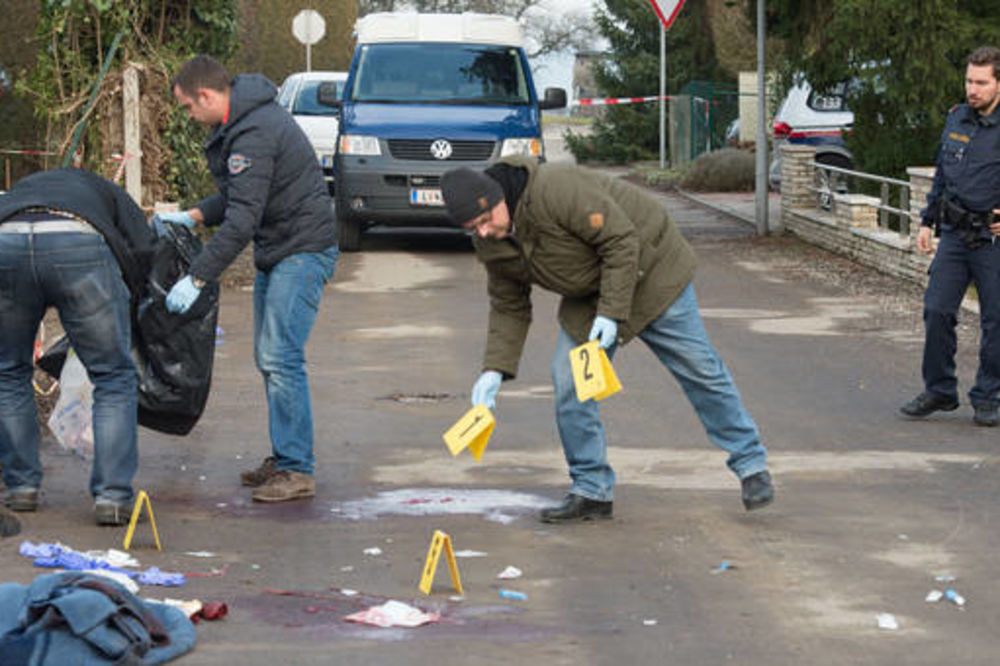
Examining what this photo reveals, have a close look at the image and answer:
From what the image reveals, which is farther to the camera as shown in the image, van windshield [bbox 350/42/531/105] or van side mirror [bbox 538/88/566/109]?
van side mirror [bbox 538/88/566/109]

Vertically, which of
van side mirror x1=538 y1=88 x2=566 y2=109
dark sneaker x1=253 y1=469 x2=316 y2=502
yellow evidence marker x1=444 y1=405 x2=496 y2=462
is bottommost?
dark sneaker x1=253 y1=469 x2=316 y2=502

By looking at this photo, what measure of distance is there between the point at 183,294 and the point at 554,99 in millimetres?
12843

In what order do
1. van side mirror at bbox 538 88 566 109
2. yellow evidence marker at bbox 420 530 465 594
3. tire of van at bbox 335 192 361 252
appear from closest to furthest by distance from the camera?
1. yellow evidence marker at bbox 420 530 465 594
2. tire of van at bbox 335 192 361 252
3. van side mirror at bbox 538 88 566 109

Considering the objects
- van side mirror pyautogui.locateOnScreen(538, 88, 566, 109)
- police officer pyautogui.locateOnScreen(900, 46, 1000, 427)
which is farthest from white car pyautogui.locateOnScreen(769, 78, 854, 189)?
police officer pyautogui.locateOnScreen(900, 46, 1000, 427)

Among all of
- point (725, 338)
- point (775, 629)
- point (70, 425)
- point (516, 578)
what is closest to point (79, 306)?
point (70, 425)

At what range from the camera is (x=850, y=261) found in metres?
17.4

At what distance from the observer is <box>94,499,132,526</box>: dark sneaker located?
7039 mm

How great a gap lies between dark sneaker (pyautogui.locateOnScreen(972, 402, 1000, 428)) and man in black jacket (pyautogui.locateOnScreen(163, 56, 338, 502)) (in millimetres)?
3718

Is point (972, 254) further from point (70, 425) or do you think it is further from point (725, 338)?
point (70, 425)

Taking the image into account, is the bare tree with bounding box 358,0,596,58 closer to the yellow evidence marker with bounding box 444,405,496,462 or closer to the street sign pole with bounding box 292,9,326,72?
the street sign pole with bounding box 292,9,326,72

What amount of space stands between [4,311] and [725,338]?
6601 millimetres

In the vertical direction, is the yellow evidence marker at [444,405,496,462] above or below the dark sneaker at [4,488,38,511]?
above

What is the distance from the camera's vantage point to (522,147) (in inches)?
723

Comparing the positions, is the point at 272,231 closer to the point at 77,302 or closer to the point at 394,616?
the point at 77,302
